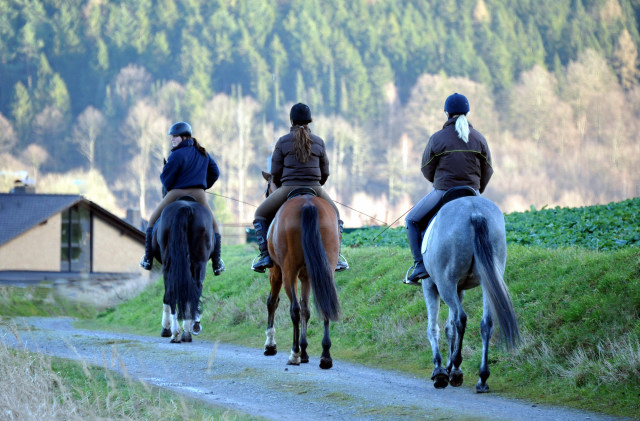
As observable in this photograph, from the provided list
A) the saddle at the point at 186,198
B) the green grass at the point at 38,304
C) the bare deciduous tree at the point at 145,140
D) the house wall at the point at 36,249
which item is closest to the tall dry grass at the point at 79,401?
the saddle at the point at 186,198

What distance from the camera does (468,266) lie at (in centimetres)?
1027

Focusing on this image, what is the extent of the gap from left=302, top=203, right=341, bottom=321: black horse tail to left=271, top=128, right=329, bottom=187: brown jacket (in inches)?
38.1

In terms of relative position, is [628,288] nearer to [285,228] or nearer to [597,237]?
[285,228]

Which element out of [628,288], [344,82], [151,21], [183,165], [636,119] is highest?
[151,21]

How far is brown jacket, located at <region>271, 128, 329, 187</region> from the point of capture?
1281cm

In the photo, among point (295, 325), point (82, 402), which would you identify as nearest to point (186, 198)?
point (295, 325)

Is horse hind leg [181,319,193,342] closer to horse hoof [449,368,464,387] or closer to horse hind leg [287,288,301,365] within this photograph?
horse hind leg [287,288,301,365]

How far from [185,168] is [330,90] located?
112746 mm

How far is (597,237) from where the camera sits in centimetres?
1827

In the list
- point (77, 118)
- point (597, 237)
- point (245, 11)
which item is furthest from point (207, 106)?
point (597, 237)

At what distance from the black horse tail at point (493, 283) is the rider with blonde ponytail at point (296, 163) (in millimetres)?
3012

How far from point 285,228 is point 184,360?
247 cm

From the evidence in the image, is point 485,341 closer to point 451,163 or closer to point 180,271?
Answer: point 451,163

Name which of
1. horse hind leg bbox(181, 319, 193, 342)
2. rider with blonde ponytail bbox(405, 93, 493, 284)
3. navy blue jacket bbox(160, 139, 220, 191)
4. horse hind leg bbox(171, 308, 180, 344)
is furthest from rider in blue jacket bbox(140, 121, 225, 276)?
rider with blonde ponytail bbox(405, 93, 493, 284)
